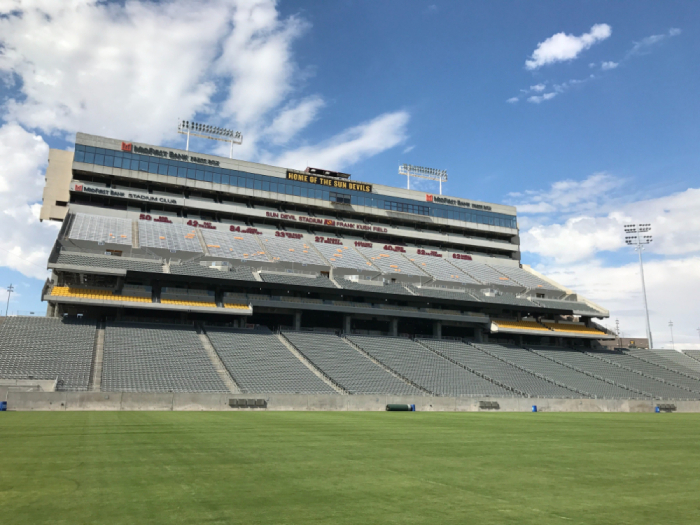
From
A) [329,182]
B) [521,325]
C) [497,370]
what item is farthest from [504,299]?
[329,182]

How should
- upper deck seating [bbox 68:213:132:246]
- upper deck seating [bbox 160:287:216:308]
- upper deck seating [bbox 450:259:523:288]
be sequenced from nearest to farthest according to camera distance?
upper deck seating [bbox 160:287:216:308]
upper deck seating [bbox 68:213:132:246]
upper deck seating [bbox 450:259:523:288]

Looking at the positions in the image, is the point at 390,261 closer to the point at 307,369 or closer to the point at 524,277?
the point at 524,277

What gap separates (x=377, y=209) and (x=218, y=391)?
4417 cm

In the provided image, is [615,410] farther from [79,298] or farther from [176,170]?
[176,170]

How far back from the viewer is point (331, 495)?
8445 mm

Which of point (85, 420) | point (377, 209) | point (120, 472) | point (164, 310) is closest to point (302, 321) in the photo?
point (164, 310)

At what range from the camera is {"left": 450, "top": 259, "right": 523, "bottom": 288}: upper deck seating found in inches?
2698

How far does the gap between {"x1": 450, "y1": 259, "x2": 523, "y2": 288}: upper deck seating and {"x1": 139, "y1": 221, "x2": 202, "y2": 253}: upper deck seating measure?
3695 cm

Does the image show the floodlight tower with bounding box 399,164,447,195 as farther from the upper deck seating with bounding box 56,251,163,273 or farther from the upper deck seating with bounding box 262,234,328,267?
the upper deck seating with bounding box 56,251,163,273

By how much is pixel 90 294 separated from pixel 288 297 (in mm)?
18062

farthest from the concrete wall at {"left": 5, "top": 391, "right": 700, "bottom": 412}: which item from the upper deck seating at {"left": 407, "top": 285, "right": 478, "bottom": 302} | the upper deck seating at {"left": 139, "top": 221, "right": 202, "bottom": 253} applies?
the upper deck seating at {"left": 139, "top": 221, "right": 202, "bottom": 253}

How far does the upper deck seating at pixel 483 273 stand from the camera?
2698 inches

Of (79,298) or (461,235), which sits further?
(461,235)

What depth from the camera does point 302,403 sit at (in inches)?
1258
